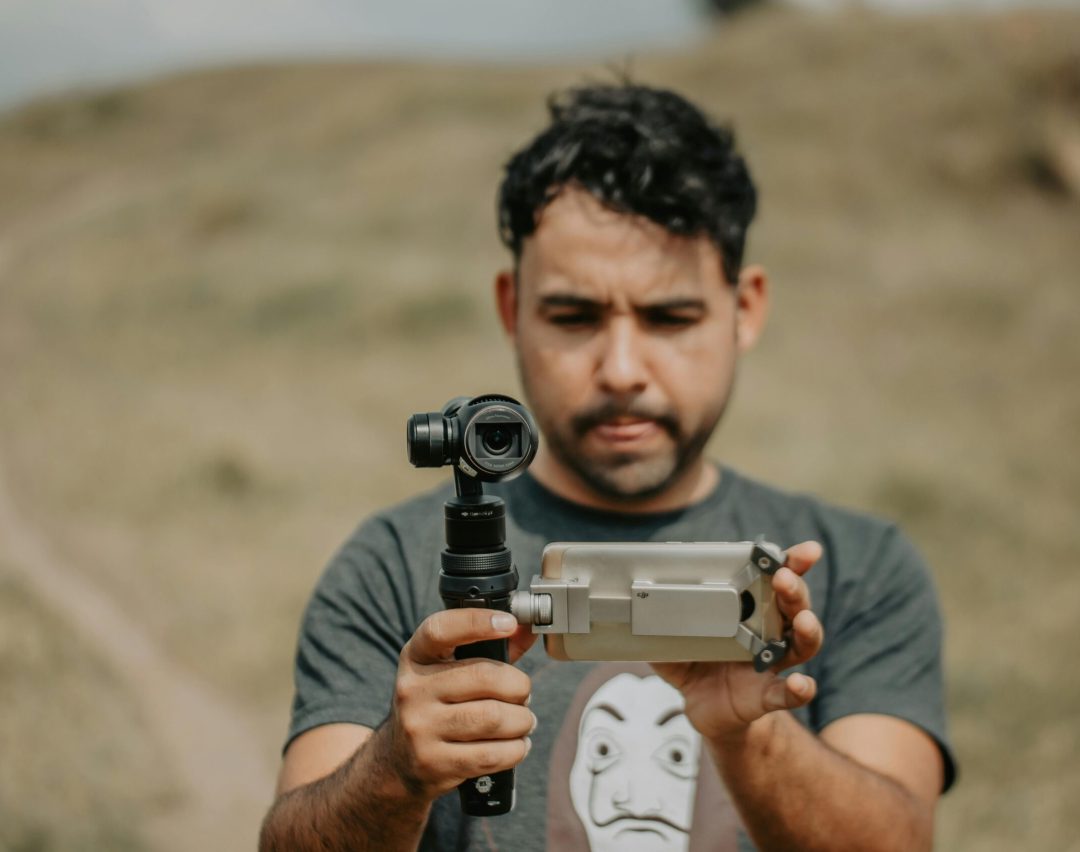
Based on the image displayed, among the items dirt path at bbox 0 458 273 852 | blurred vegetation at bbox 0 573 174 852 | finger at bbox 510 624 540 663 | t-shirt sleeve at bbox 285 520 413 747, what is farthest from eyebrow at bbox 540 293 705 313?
dirt path at bbox 0 458 273 852

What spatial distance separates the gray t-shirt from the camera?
2820mm

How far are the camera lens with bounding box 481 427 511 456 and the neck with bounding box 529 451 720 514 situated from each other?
1.15 m

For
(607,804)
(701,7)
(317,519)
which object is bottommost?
(607,804)

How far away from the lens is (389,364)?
1930 cm

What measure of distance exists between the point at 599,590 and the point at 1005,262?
2711 centimetres

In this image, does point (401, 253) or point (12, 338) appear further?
point (401, 253)

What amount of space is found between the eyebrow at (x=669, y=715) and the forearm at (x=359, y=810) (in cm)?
79

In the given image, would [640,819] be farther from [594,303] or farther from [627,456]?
[594,303]

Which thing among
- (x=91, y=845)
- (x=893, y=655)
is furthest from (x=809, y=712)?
(x=91, y=845)

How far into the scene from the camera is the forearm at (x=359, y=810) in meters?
2.25

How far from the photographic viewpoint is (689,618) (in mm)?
2221

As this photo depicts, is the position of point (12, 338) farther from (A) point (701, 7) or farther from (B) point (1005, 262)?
(A) point (701, 7)

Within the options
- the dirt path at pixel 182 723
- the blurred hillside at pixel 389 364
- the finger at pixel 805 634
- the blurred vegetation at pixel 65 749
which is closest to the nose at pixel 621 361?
the finger at pixel 805 634

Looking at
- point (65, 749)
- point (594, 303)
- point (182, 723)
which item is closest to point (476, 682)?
A: point (594, 303)
